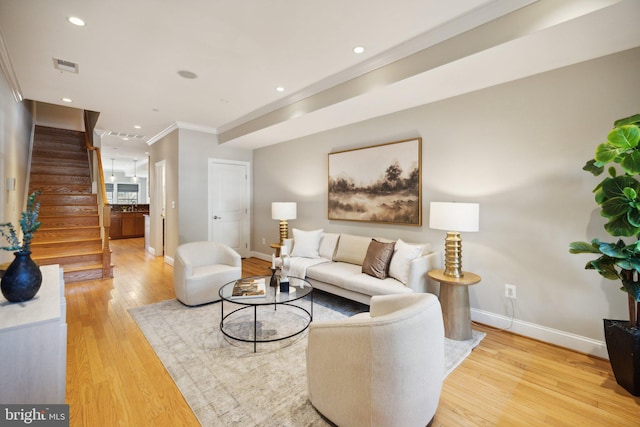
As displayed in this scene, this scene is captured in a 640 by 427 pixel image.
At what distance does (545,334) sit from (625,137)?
1.77m

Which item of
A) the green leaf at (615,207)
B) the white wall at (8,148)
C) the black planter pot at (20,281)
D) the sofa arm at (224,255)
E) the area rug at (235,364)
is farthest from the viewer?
the sofa arm at (224,255)

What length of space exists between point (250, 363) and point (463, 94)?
3278 mm

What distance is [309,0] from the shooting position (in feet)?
6.46

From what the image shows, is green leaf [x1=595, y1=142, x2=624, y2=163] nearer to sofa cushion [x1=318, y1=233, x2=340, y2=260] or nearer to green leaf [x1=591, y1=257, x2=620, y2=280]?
green leaf [x1=591, y1=257, x2=620, y2=280]

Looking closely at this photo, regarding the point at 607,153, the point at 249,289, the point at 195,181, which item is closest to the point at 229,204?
the point at 195,181

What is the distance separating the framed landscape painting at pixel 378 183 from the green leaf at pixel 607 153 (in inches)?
63.7

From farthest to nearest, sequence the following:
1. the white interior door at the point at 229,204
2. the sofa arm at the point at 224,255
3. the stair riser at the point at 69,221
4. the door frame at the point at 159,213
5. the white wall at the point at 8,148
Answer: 1. the door frame at the point at 159,213
2. the white interior door at the point at 229,204
3. the stair riser at the point at 69,221
4. the sofa arm at the point at 224,255
5. the white wall at the point at 8,148

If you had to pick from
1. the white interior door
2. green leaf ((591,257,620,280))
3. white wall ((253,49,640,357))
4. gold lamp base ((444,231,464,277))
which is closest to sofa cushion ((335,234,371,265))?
white wall ((253,49,640,357))

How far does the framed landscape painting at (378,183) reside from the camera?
345 cm

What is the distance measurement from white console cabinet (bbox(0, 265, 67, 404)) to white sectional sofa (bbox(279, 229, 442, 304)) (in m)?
2.38

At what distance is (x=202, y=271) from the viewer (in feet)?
11.4

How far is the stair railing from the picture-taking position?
4.58 m

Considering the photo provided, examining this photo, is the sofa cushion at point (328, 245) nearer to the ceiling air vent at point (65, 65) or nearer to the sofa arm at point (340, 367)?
the sofa arm at point (340, 367)

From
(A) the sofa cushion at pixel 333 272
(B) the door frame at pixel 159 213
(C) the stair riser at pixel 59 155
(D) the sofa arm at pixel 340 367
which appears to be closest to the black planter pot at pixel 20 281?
(D) the sofa arm at pixel 340 367
